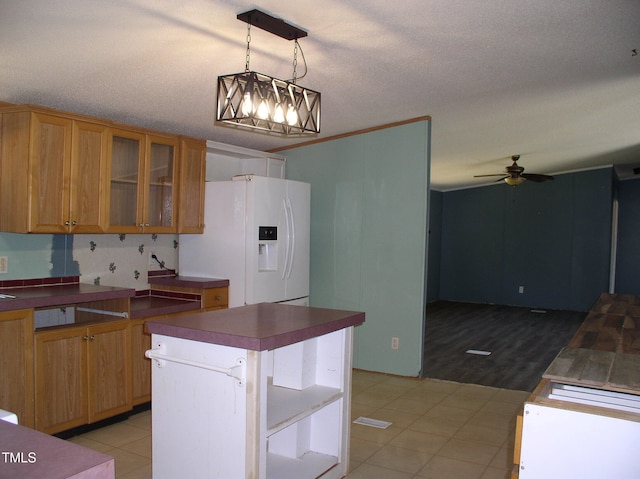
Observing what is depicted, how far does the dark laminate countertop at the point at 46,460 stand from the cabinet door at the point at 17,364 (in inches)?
79.8

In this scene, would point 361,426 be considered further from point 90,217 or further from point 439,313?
point 439,313

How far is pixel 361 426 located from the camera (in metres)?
3.50

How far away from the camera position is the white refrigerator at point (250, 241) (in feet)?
13.9

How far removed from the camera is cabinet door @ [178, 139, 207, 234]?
4.13 meters

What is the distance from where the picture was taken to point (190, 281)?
413cm

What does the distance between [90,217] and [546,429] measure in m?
2.97

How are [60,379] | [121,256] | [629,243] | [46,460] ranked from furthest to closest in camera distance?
[629,243] < [121,256] < [60,379] < [46,460]


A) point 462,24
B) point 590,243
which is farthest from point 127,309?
point 590,243

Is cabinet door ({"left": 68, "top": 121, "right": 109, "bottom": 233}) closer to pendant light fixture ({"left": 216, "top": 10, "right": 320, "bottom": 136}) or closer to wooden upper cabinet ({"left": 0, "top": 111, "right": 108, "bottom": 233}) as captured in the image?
wooden upper cabinet ({"left": 0, "top": 111, "right": 108, "bottom": 233})

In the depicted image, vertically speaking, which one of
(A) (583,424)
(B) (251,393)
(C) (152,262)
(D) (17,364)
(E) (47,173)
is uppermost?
(E) (47,173)

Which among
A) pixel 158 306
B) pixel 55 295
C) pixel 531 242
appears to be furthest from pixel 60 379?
pixel 531 242

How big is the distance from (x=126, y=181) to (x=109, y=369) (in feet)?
4.25

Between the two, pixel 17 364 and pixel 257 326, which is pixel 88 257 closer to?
pixel 17 364

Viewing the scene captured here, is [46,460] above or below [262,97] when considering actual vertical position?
below
